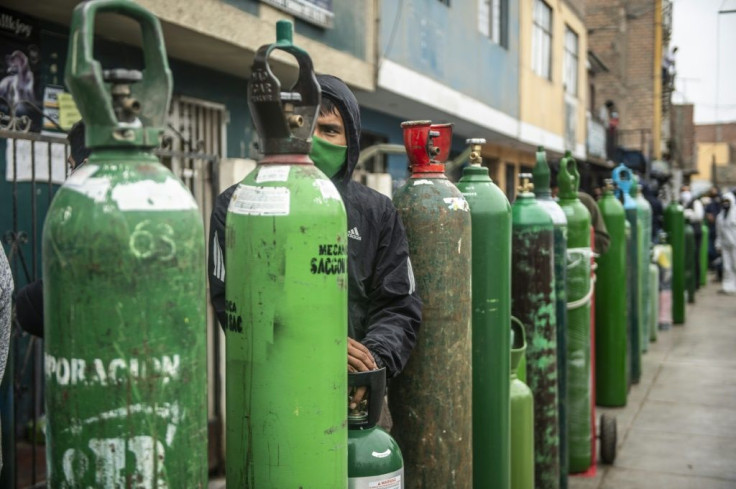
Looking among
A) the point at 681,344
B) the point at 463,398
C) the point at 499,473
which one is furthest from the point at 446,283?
the point at 681,344

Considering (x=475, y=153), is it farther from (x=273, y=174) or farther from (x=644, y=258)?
(x=644, y=258)

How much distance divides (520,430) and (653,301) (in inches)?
268

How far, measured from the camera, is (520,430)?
383 centimetres

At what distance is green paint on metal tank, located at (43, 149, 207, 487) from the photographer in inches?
60.6

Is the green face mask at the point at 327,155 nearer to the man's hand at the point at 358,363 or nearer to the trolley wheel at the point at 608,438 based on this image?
the man's hand at the point at 358,363

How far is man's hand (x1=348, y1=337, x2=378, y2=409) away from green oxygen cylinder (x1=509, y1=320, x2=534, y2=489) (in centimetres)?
155

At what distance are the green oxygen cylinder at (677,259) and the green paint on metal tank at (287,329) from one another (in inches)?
422

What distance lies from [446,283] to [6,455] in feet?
7.92

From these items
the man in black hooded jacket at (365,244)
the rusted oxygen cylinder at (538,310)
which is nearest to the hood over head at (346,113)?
the man in black hooded jacket at (365,244)

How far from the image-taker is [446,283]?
9.54 ft

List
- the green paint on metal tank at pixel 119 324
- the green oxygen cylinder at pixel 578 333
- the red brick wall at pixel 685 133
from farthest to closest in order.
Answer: the red brick wall at pixel 685 133
the green oxygen cylinder at pixel 578 333
the green paint on metal tank at pixel 119 324

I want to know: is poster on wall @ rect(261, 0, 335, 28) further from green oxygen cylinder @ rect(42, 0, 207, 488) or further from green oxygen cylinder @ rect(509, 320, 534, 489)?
green oxygen cylinder @ rect(42, 0, 207, 488)

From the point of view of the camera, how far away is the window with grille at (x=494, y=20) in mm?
14745

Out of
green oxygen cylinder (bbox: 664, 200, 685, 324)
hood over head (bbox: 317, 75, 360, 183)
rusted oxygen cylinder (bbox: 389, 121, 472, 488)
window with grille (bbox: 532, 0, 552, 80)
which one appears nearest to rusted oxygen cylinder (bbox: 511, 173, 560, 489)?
rusted oxygen cylinder (bbox: 389, 121, 472, 488)
